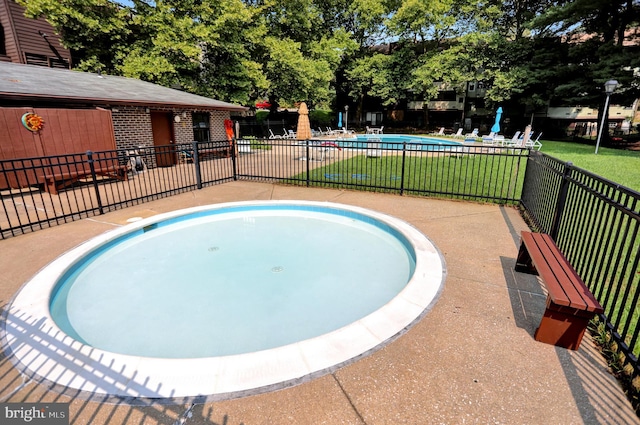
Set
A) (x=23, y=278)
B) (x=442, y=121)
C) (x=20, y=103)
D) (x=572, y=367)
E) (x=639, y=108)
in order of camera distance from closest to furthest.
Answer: (x=572, y=367), (x=23, y=278), (x=20, y=103), (x=639, y=108), (x=442, y=121)

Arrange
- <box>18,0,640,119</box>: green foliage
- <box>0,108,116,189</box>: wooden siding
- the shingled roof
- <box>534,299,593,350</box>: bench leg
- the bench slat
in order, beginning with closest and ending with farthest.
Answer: the bench slat → <box>534,299,593,350</box>: bench leg → <box>0,108,116,189</box>: wooden siding → the shingled roof → <box>18,0,640,119</box>: green foliage

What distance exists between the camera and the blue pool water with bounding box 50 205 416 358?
3791 millimetres

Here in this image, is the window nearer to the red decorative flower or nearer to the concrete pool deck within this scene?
the red decorative flower

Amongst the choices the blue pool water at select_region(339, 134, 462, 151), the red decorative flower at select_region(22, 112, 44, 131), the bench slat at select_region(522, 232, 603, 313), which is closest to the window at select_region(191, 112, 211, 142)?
the red decorative flower at select_region(22, 112, 44, 131)

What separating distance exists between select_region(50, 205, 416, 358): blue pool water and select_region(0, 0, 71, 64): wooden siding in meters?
21.1

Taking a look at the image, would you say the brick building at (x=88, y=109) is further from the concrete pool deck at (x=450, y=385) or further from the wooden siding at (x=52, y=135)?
the concrete pool deck at (x=450, y=385)

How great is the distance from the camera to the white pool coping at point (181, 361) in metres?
2.45

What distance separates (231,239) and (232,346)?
10.5 ft

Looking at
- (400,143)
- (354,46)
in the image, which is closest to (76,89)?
(400,143)

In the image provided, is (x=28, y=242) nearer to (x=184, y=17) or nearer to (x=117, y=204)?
(x=117, y=204)

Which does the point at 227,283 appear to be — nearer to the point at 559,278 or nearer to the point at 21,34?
the point at 559,278

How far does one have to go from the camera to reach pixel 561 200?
172 inches

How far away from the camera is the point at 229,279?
16.8 ft

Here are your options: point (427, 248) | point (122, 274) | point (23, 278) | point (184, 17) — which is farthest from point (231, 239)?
point (184, 17)
